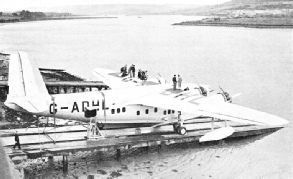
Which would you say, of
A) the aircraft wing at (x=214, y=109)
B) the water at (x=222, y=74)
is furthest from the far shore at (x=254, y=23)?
the aircraft wing at (x=214, y=109)

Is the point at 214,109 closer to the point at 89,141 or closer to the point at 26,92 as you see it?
the point at 89,141

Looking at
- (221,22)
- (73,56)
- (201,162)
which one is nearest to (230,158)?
(201,162)

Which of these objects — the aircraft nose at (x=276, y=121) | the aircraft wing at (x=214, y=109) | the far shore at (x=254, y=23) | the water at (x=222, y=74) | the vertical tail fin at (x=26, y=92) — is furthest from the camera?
the far shore at (x=254, y=23)

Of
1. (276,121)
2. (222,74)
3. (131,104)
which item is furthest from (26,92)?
(222,74)

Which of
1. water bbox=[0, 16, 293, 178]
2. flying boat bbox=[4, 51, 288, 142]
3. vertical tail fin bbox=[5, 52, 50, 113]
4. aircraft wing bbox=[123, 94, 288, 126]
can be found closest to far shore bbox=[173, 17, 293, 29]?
water bbox=[0, 16, 293, 178]

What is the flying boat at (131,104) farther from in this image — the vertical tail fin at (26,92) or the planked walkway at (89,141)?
the planked walkway at (89,141)

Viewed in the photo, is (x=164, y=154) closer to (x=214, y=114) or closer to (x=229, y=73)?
(x=214, y=114)
